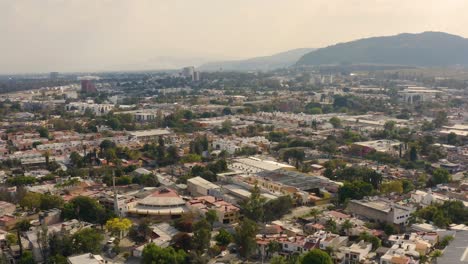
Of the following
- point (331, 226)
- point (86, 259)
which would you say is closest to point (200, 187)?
point (331, 226)

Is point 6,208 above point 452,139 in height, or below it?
above

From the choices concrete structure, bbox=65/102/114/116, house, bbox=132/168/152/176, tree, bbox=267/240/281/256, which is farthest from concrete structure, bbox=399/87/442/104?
tree, bbox=267/240/281/256

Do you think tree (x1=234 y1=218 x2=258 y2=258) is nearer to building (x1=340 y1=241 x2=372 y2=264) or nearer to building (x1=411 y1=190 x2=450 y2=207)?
building (x1=340 y1=241 x2=372 y2=264)

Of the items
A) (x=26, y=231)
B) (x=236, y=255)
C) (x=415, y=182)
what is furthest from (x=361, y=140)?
(x=26, y=231)

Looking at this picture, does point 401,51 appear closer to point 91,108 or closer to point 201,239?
point 91,108

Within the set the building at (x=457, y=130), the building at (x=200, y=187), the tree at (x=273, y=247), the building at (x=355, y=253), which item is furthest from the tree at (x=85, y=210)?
the building at (x=457, y=130)

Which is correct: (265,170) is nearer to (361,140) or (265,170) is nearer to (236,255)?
(236,255)
